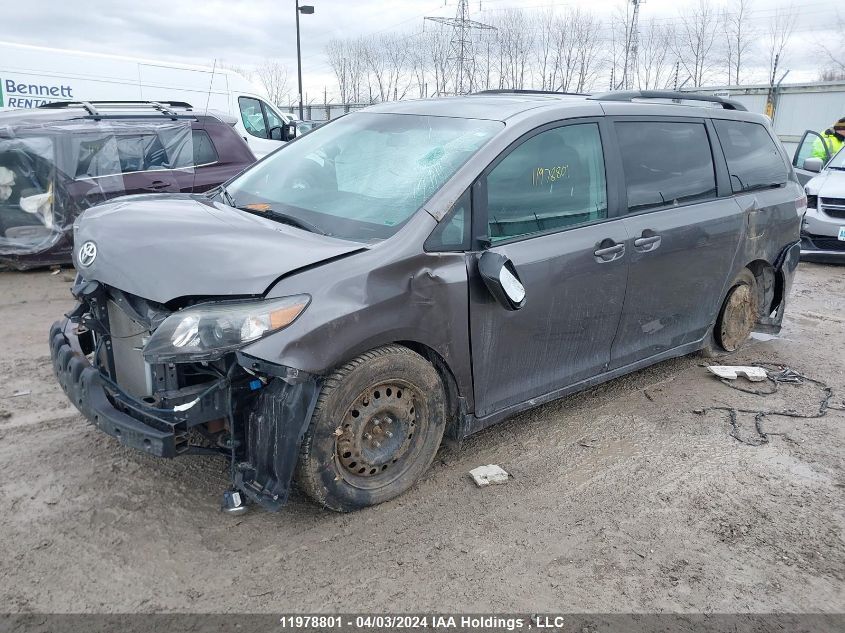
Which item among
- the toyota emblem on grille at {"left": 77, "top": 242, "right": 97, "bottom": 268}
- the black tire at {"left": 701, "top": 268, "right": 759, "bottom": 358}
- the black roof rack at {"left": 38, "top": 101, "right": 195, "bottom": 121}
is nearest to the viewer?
the toyota emblem on grille at {"left": 77, "top": 242, "right": 97, "bottom": 268}

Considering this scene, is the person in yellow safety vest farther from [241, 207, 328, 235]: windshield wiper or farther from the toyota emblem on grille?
the toyota emblem on grille

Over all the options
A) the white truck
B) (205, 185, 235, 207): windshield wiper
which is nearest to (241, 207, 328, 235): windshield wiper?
(205, 185, 235, 207): windshield wiper

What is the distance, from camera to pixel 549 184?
369 centimetres

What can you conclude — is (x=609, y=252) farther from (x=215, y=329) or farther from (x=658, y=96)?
(x=215, y=329)

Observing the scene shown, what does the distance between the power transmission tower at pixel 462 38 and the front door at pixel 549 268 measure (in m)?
41.8

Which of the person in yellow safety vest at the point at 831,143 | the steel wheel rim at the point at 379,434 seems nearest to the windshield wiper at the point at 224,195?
the steel wheel rim at the point at 379,434

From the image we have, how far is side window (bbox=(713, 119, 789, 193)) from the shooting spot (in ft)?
16.0

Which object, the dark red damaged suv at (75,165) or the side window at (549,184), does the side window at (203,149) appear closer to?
the dark red damaged suv at (75,165)

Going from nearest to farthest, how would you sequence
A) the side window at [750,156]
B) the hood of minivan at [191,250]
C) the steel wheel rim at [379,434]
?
the hood of minivan at [191,250], the steel wheel rim at [379,434], the side window at [750,156]

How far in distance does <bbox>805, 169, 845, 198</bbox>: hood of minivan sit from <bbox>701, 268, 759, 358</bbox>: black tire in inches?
208

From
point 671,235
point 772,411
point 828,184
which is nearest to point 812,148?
point 828,184

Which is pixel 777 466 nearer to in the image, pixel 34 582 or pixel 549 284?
pixel 549 284

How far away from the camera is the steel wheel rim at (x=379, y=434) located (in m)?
Result: 3.04

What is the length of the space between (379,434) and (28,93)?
12.2 metres
